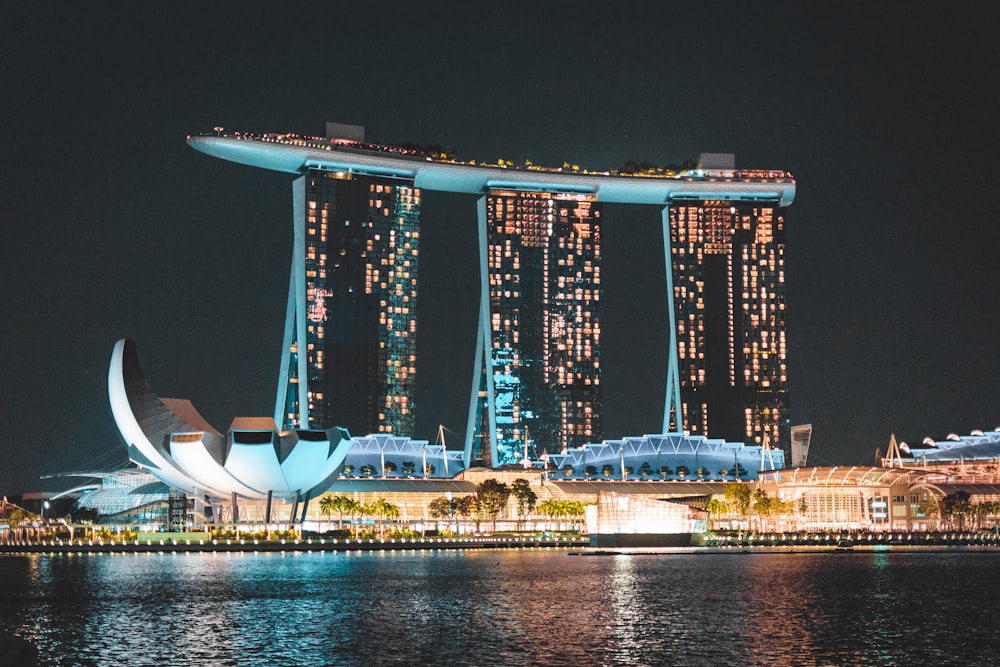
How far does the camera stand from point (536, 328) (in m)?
192

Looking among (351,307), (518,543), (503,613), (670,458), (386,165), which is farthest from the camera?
(670,458)

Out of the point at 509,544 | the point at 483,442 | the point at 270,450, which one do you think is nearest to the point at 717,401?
the point at 483,442

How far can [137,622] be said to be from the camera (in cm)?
5284

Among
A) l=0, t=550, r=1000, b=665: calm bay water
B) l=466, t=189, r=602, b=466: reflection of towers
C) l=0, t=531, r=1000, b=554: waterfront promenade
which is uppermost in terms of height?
l=466, t=189, r=602, b=466: reflection of towers

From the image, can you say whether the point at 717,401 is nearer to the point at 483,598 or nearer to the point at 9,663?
the point at 483,598

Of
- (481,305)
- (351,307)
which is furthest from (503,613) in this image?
(481,305)

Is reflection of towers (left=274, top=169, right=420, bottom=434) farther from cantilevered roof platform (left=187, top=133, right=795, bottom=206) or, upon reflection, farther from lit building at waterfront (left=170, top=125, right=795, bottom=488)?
cantilevered roof platform (left=187, top=133, right=795, bottom=206)

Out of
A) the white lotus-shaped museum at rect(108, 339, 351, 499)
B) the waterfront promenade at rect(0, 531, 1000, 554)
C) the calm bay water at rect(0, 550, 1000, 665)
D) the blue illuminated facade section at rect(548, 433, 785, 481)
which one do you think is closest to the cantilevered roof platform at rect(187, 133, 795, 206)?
the blue illuminated facade section at rect(548, 433, 785, 481)

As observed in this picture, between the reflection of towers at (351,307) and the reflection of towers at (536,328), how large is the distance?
477 inches

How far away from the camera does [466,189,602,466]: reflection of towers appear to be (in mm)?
189750

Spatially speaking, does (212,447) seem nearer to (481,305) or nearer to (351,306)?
(351,306)

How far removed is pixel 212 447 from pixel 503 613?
64.0 metres

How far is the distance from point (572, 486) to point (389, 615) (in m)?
106

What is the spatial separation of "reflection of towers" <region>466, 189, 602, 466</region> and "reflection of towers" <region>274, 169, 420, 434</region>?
39.7 feet
